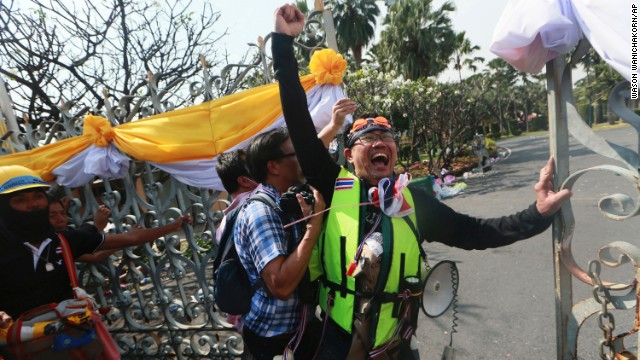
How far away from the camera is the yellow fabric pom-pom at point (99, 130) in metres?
2.79

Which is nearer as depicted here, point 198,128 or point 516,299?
point 198,128

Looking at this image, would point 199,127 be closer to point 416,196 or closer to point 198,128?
point 198,128

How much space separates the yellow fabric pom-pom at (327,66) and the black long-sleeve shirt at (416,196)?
654 mm

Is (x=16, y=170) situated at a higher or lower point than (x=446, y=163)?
higher

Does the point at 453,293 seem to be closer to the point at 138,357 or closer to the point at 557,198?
the point at 557,198

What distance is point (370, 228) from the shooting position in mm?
1730

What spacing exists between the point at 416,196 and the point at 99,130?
249cm

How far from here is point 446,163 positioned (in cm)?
1505

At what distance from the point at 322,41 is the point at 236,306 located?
6.38 feet

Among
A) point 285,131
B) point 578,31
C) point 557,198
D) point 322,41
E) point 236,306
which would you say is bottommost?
point 236,306

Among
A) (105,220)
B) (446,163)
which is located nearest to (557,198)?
(105,220)

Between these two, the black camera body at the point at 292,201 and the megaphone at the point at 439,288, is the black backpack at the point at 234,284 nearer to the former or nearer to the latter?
the black camera body at the point at 292,201

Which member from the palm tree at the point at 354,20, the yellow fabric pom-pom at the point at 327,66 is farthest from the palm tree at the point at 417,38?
the yellow fabric pom-pom at the point at 327,66

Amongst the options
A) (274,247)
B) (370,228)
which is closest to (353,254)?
(370,228)
